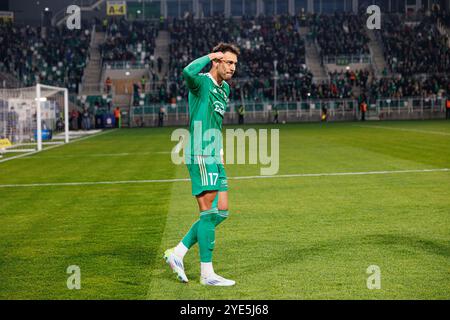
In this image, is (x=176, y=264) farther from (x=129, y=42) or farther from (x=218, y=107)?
(x=129, y=42)

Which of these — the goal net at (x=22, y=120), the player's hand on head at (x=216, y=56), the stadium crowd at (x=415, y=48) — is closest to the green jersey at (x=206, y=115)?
the player's hand on head at (x=216, y=56)

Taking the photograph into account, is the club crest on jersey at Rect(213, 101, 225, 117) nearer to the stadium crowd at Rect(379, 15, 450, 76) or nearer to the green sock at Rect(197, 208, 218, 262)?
the green sock at Rect(197, 208, 218, 262)

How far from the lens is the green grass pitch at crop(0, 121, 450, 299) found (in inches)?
259

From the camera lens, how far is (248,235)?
927cm

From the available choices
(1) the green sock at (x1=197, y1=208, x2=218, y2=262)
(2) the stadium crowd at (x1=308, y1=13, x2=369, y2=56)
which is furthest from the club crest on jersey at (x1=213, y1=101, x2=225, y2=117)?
(2) the stadium crowd at (x1=308, y1=13, x2=369, y2=56)

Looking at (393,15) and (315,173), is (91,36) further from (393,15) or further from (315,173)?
(315,173)

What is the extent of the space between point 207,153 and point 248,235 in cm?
266

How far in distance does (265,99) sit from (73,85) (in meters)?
15.5

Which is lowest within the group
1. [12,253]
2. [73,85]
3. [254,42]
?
[12,253]

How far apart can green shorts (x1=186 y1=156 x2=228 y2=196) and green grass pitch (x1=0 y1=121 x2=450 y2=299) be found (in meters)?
0.95

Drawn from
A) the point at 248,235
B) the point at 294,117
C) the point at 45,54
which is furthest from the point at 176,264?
the point at 45,54

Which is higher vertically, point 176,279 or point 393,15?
point 393,15

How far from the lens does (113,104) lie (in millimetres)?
56875

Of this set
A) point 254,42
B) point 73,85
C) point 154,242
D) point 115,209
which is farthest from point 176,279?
point 254,42
